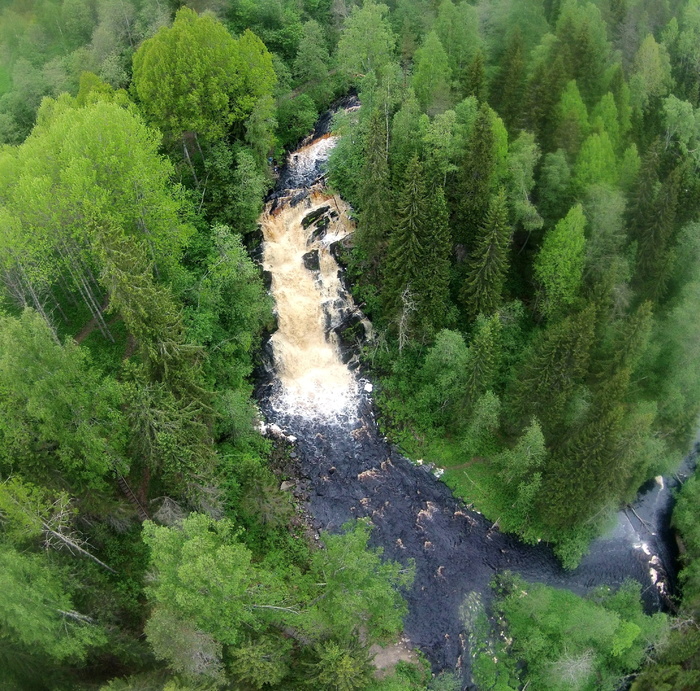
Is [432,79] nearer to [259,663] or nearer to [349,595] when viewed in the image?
[349,595]

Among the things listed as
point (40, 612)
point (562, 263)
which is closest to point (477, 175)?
point (562, 263)

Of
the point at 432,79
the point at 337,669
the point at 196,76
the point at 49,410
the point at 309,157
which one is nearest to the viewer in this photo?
the point at 49,410

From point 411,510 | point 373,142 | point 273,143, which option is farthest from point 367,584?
point 273,143

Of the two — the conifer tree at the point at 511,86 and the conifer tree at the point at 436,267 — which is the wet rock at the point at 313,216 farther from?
the conifer tree at the point at 511,86

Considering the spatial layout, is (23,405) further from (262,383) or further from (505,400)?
(505,400)

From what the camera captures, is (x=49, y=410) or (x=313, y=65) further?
(x=313, y=65)

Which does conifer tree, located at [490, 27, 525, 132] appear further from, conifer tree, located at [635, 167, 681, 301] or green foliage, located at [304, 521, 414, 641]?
green foliage, located at [304, 521, 414, 641]
